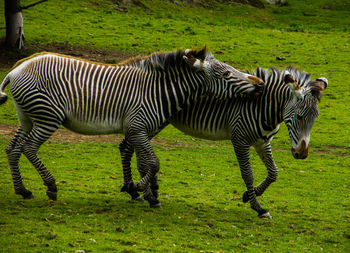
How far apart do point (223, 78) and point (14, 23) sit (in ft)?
47.3

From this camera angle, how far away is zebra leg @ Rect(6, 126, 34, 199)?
353 inches

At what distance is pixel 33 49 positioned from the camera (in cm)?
2197

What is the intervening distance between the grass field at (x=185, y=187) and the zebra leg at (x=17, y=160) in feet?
0.65

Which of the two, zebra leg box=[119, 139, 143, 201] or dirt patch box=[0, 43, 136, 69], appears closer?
zebra leg box=[119, 139, 143, 201]

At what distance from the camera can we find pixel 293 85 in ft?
29.6

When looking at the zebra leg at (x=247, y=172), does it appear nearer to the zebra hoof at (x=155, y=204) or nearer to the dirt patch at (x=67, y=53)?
the zebra hoof at (x=155, y=204)

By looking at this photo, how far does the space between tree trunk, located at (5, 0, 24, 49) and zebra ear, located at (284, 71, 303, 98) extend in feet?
49.4

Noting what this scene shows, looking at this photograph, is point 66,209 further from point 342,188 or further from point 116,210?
point 342,188

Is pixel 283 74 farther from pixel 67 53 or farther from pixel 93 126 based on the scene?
pixel 67 53

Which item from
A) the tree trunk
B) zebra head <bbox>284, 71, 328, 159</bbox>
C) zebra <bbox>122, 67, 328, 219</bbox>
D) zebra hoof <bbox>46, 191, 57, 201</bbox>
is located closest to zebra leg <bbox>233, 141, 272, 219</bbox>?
zebra <bbox>122, 67, 328, 219</bbox>

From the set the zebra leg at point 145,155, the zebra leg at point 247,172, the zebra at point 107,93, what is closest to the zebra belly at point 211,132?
the zebra leg at point 247,172

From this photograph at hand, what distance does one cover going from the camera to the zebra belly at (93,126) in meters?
8.94

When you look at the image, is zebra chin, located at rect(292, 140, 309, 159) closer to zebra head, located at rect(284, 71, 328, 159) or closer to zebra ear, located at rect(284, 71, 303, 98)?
zebra head, located at rect(284, 71, 328, 159)

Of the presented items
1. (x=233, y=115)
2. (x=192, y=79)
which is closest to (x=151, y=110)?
(x=192, y=79)
